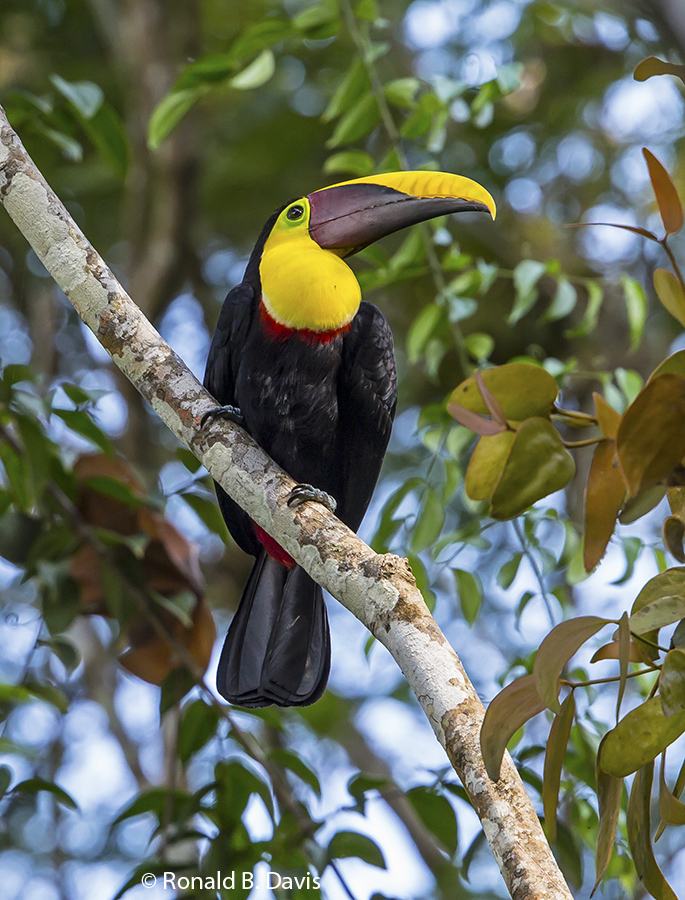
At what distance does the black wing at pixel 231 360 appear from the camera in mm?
2367

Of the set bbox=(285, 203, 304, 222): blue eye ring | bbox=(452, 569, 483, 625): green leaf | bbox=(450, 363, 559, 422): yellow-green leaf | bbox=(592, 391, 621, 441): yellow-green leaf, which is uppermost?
bbox=(285, 203, 304, 222): blue eye ring

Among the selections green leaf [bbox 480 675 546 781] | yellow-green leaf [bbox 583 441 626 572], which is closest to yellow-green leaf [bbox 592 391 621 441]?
yellow-green leaf [bbox 583 441 626 572]

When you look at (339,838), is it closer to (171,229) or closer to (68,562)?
(68,562)

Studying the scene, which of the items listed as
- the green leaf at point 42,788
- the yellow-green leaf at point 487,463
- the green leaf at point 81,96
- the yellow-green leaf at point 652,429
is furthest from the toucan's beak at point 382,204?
the green leaf at point 42,788

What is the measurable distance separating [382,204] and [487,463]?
3.19 ft

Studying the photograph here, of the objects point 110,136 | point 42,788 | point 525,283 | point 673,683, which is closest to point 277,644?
point 42,788

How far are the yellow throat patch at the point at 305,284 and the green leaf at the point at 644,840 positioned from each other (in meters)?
1.28

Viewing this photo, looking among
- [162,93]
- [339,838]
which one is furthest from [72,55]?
[339,838]

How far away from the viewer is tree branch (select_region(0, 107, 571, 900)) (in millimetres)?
1210

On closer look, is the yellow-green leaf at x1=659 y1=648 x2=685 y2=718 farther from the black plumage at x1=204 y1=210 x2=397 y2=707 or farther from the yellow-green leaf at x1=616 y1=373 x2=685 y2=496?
the black plumage at x1=204 y1=210 x2=397 y2=707

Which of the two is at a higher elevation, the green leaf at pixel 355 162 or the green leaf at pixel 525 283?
the green leaf at pixel 355 162

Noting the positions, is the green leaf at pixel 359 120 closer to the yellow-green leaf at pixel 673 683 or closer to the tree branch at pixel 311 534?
the tree branch at pixel 311 534

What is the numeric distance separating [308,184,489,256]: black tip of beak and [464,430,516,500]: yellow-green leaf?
2.72 feet

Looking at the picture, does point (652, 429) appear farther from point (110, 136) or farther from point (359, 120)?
point (110, 136)
